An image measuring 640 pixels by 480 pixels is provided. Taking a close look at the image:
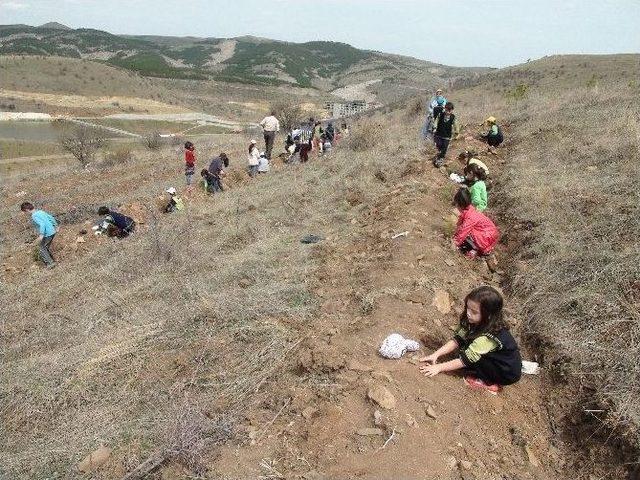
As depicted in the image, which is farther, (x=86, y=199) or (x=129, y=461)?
(x=86, y=199)

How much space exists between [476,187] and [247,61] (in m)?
159

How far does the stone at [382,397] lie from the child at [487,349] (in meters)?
0.43

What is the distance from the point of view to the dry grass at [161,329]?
351 centimetres

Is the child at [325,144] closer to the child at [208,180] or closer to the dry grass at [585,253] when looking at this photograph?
the child at [208,180]

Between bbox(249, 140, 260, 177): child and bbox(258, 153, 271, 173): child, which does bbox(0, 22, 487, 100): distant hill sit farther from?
bbox(249, 140, 260, 177): child

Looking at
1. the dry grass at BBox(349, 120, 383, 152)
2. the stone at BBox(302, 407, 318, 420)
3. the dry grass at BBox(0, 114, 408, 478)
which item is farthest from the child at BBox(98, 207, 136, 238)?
the stone at BBox(302, 407, 318, 420)

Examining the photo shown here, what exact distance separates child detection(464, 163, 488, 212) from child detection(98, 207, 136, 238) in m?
6.39

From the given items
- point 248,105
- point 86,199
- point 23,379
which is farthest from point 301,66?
point 23,379

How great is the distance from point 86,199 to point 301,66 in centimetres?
15196

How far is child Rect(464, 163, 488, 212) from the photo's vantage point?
6.18 metres

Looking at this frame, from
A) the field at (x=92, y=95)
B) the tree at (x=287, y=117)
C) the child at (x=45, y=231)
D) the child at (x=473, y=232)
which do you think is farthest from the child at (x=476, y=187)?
the field at (x=92, y=95)

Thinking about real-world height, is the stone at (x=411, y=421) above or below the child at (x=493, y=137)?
below

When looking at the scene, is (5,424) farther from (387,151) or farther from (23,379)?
(387,151)

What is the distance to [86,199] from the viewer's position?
1354 centimetres
